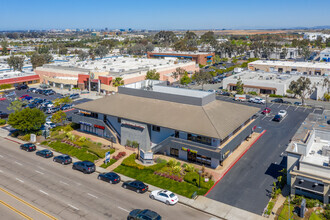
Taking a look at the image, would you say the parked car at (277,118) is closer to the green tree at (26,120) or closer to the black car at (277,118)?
the black car at (277,118)

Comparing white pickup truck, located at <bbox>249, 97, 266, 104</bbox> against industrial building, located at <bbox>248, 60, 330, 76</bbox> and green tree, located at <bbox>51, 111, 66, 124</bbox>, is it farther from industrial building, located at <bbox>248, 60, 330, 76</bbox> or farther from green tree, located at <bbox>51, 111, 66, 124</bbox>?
green tree, located at <bbox>51, 111, 66, 124</bbox>

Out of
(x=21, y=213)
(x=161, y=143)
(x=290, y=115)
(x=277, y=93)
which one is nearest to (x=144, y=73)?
(x=277, y=93)

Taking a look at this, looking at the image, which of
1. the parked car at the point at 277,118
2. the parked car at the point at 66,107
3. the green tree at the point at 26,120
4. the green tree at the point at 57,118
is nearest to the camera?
the green tree at the point at 26,120

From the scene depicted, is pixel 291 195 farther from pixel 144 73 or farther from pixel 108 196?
pixel 144 73

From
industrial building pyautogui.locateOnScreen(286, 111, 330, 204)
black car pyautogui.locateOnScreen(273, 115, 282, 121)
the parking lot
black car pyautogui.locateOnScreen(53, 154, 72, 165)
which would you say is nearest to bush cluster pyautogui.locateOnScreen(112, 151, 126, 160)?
black car pyautogui.locateOnScreen(53, 154, 72, 165)

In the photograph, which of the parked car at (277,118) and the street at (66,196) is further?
the parked car at (277,118)

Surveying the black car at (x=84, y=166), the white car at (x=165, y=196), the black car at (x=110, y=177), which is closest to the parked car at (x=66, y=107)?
the black car at (x=84, y=166)

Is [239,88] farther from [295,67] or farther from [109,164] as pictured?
[109,164]
